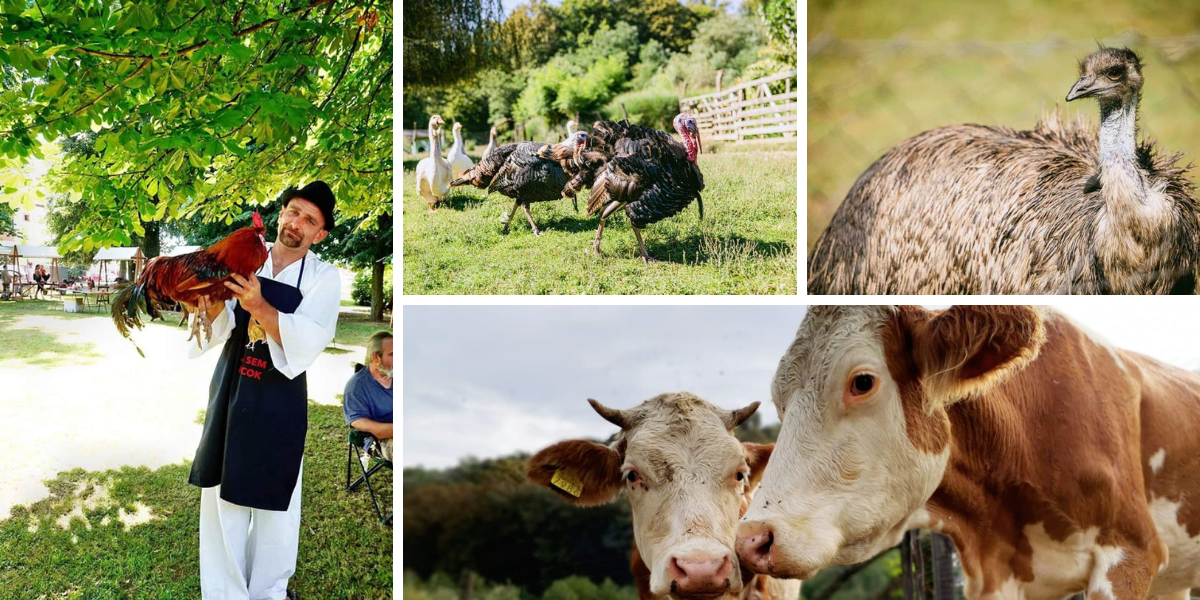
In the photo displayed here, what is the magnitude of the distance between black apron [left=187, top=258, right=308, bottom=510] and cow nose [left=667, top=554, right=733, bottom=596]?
147cm

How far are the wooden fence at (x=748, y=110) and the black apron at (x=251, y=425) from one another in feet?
5.15

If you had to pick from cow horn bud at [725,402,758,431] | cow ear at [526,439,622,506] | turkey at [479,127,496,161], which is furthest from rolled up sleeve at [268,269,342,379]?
cow horn bud at [725,402,758,431]

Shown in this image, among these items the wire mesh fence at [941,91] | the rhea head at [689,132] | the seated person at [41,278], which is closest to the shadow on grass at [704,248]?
the wire mesh fence at [941,91]

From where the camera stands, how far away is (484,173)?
2.90 metres

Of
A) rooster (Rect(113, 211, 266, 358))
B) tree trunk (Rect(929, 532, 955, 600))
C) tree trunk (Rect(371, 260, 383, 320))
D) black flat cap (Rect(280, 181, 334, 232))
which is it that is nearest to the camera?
rooster (Rect(113, 211, 266, 358))

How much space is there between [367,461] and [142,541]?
35.7 inches

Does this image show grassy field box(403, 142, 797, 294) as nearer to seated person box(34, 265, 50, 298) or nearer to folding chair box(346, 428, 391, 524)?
folding chair box(346, 428, 391, 524)

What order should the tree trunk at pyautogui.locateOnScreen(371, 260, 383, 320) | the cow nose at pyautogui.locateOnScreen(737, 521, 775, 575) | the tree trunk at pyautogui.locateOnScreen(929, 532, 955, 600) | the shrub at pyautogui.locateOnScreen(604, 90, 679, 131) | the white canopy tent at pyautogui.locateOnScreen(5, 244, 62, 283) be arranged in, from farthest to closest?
the tree trunk at pyautogui.locateOnScreen(371, 260, 383, 320), the white canopy tent at pyautogui.locateOnScreen(5, 244, 62, 283), the tree trunk at pyautogui.locateOnScreen(929, 532, 955, 600), the shrub at pyautogui.locateOnScreen(604, 90, 679, 131), the cow nose at pyautogui.locateOnScreen(737, 521, 775, 575)

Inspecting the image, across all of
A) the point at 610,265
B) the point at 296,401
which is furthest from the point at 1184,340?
the point at 296,401

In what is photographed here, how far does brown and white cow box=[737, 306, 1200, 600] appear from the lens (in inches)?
95.8

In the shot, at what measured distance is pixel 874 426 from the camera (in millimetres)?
2463

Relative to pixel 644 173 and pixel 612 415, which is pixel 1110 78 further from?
pixel 612 415

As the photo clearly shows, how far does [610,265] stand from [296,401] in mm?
1268

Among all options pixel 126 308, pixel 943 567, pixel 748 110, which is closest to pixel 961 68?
pixel 748 110
